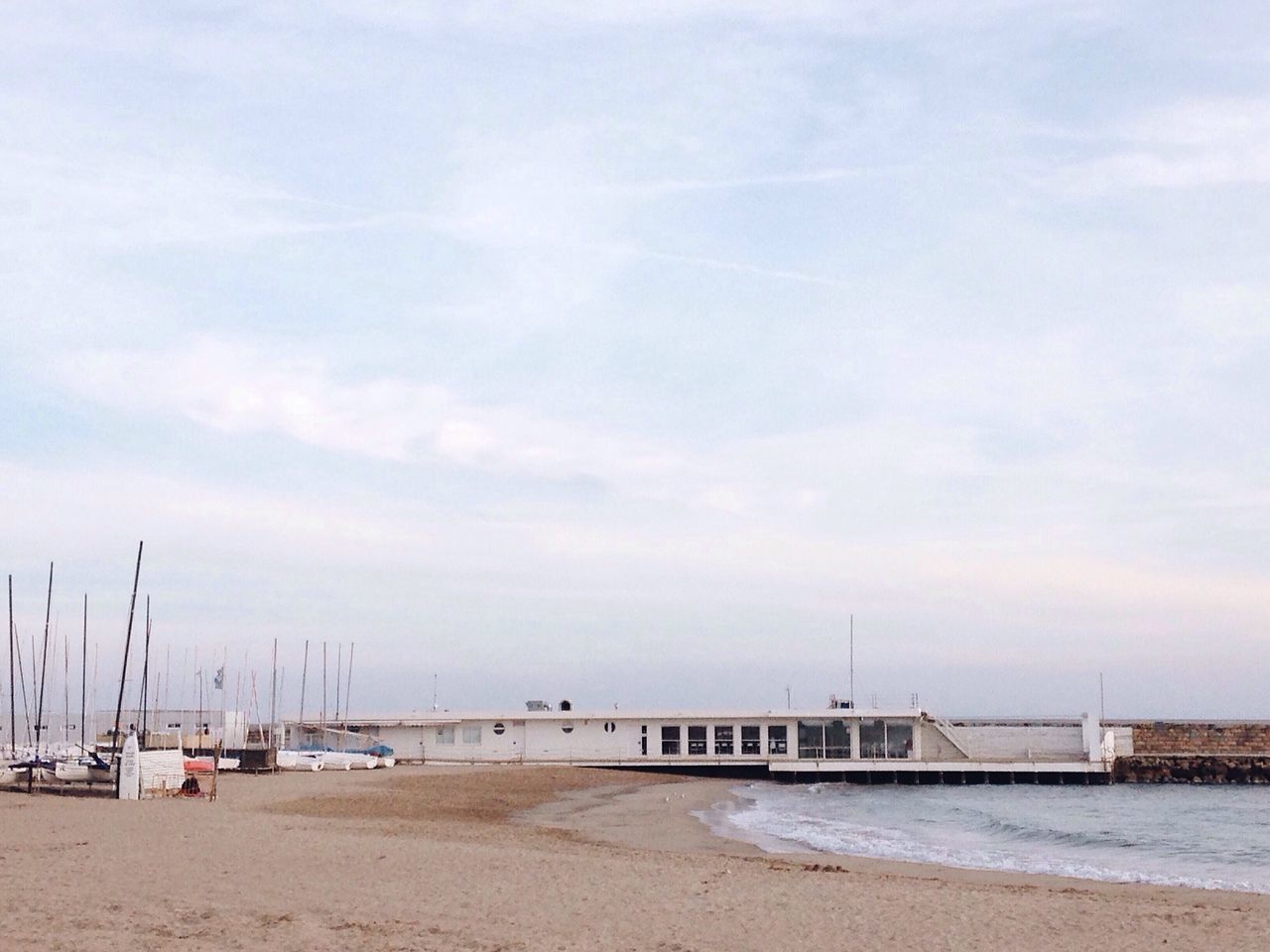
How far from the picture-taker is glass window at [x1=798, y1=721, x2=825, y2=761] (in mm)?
58750

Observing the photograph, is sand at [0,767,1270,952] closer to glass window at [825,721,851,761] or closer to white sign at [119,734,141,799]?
white sign at [119,734,141,799]

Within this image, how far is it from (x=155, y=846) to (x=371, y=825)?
22.4ft

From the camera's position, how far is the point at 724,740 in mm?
59250

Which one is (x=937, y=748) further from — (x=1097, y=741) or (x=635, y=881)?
(x=635, y=881)

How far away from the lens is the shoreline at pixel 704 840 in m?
22.2

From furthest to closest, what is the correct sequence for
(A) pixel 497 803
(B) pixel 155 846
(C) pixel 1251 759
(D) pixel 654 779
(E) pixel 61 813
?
1. (C) pixel 1251 759
2. (D) pixel 654 779
3. (A) pixel 497 803
4. (E) pixel 61 813
5. (B) pixel 155 846

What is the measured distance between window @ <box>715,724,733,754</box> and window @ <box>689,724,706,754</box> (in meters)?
0.56

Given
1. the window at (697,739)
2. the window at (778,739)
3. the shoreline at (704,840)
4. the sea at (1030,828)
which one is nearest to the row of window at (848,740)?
the window at (778,739)

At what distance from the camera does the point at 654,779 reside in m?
52.9

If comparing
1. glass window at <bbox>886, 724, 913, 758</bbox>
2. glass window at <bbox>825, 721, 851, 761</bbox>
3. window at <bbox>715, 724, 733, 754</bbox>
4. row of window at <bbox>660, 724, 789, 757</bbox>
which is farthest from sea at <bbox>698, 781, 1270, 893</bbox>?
Answer: window at <bbox>715, 724, 733, 754</bbox>

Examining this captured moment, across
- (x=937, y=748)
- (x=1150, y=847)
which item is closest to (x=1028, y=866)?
(x=1150, y=847)

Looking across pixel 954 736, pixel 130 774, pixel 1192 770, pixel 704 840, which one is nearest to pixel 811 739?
pixel 954 736

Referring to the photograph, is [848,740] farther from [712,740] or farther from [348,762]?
[348,762]

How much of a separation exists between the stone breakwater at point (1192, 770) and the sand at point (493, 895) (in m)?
39.6
